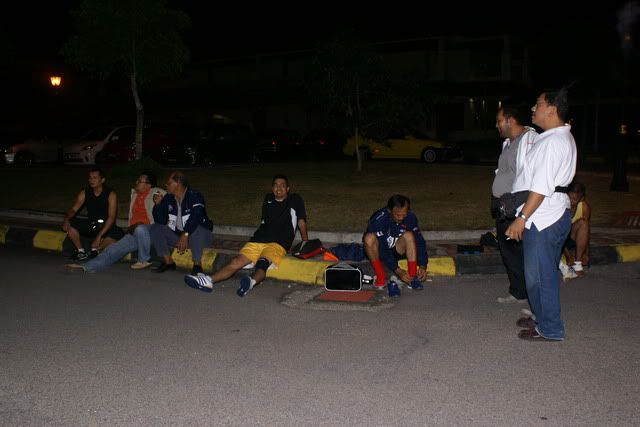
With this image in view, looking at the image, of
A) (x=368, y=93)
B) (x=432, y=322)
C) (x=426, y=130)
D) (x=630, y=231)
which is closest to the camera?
(x=432, y=322)

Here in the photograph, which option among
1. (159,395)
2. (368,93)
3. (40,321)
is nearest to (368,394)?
(159,395)

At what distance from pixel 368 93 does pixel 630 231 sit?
794cm

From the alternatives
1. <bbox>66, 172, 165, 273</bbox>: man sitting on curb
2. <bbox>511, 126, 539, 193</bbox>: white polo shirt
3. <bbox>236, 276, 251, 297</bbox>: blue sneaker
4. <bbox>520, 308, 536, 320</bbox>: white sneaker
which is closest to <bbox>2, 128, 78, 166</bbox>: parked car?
<bbox>66, 172, 165, 273</bbox>: man sitting on curb


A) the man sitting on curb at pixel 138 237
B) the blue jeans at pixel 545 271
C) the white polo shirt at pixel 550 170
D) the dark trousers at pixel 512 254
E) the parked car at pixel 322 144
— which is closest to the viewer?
the white polo shirt at pixel 550 170

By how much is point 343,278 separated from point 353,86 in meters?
9.75

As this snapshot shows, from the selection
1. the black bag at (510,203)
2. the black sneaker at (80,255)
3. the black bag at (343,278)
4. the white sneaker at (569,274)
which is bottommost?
the white sneaker at (569,274)

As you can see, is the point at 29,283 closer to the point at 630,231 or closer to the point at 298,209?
the point at 298,209

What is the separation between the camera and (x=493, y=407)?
13.8 feet

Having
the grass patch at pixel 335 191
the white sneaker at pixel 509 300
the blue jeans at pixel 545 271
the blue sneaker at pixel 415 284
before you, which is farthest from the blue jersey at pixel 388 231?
the grass patch at pixel 335 191

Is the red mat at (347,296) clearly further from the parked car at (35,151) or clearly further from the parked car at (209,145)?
the parked car at (35,151)

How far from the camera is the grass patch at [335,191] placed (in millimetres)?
10836

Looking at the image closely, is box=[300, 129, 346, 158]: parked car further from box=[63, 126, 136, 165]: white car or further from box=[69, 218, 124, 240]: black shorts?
box=[69, 218, 124, 240]: black shorts

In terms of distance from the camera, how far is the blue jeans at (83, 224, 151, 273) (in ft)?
27.9

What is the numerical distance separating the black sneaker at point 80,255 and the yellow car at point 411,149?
61.6 feet
